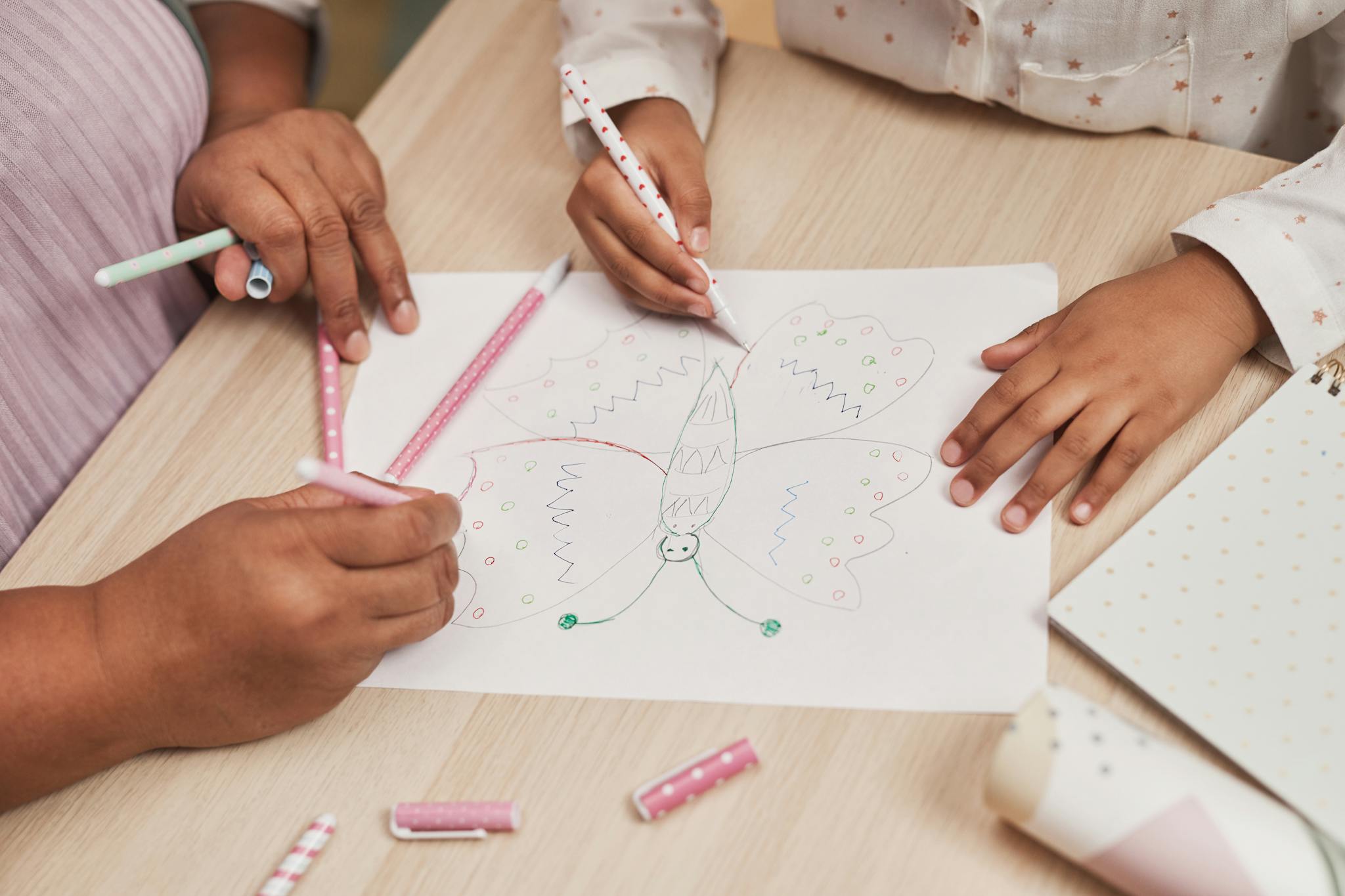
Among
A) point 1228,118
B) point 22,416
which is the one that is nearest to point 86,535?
point 22,416

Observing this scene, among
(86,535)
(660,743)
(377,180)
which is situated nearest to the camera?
(660,743)

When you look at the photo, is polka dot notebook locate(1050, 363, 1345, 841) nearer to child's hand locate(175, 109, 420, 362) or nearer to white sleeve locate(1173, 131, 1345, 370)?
white sleeve locate(1173, 131, 1345, 370)

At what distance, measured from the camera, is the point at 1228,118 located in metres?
0.61

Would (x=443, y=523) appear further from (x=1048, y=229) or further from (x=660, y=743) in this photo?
(x=1048, y=229)

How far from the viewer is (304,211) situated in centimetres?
62

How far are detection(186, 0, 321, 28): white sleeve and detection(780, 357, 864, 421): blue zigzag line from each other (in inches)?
20.2

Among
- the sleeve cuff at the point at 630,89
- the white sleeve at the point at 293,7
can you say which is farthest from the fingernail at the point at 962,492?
the white sleeve at the point at 293,7

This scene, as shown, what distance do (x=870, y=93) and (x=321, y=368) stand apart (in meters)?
0.40

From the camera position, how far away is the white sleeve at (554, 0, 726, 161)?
2.16 ft

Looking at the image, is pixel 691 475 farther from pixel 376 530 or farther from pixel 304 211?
pixel 304 211

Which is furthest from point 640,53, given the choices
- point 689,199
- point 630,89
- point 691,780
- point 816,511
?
point 691,780

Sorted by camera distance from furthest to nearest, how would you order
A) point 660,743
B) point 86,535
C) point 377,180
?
point 377,180 < point 86,535 < point 660,743

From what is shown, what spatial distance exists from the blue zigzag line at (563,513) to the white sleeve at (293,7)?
0.49 metres

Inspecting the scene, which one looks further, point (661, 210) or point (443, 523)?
point (661, 210)
